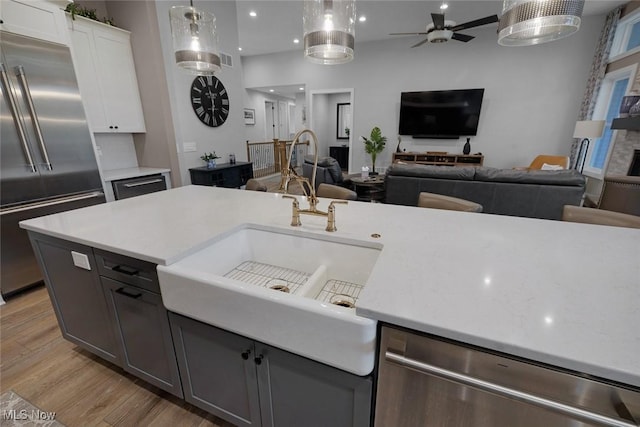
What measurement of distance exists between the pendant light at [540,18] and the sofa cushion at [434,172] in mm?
1895

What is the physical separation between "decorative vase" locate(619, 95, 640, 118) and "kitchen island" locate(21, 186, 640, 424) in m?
4.36

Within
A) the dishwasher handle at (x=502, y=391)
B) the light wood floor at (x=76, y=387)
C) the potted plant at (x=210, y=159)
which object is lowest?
the light wood floor at (x=76, y=387)

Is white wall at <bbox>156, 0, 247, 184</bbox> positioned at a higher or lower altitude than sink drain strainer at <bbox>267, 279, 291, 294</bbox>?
higher

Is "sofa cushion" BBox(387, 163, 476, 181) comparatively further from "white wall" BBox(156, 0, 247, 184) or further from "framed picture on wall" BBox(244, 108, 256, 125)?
"framed picture on wall" BBox(244, 108, 256, 125)

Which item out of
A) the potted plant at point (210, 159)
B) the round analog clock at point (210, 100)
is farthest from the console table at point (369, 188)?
the round analog clock at point (210, 100)

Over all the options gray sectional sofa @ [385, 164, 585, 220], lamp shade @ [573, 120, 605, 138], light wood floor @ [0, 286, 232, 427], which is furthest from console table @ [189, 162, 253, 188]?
lamp shade @ [573, 120, 605, 138]

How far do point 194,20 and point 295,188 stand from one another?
4703 mm

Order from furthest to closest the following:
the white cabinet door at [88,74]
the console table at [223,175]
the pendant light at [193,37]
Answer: the console table at [223,175], the white cabinet door at [88,74], the pendant light at [193,37]

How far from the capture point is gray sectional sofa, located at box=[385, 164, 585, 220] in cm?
290

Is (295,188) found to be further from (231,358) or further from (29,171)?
(231,358)

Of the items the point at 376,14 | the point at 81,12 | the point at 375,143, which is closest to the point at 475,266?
the point at 81,12

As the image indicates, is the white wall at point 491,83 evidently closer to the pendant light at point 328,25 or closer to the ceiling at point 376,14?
the ceiling at point 376,14

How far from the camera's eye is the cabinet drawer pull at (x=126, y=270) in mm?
1186

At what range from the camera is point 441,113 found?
19.4 ft
